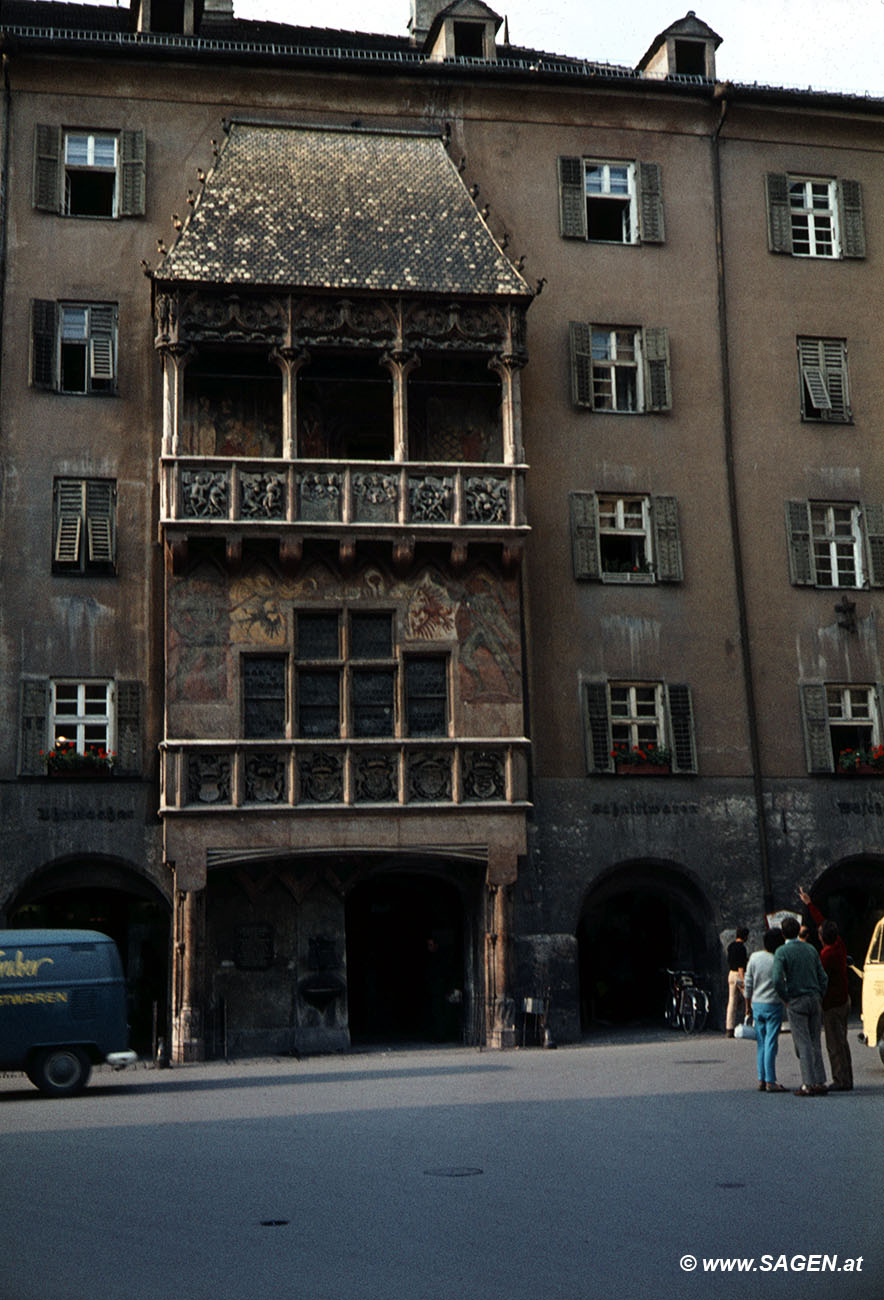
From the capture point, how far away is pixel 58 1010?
19.5 meters

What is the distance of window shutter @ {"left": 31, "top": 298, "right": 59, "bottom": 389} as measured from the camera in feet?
91.0

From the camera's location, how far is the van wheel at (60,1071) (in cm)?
1934

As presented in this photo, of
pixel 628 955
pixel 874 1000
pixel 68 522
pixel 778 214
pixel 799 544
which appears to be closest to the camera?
pixel 874 1000

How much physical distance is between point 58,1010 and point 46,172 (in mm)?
15929

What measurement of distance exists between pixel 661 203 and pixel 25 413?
12.6m

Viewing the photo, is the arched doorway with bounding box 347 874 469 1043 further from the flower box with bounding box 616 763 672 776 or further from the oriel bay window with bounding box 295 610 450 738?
the flower box with bounding box 616 763 672 776

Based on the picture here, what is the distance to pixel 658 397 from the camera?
29703 millimetres

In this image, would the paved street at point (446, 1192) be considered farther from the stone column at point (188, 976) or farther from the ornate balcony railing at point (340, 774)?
the ornate balcony railing at point (340, 774)

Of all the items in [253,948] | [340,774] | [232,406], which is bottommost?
[253,948]

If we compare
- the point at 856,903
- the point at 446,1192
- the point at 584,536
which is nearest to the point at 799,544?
the point at 584,536

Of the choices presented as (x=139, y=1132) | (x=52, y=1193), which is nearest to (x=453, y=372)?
(x=139, y=1132)

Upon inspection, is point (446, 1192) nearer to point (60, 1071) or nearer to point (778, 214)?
point (60, 1071)

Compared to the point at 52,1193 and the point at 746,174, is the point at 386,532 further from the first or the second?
the point at 52,1193

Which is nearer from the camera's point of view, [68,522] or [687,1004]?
[68,522]
